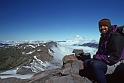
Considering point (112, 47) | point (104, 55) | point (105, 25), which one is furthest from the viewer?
point (105, 25)

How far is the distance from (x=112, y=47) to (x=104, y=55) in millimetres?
618

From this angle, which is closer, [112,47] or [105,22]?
[112,47]

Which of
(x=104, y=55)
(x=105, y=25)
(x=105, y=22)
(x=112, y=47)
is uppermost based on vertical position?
(x=105, y=22)

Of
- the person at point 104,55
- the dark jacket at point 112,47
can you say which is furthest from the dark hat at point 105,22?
the dark jacket at point 112,47

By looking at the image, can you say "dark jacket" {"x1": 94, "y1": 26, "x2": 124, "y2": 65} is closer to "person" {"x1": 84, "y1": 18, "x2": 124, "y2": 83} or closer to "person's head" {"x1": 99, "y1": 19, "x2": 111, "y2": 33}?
"person" {"x1": 84, "y1": 18, "x2": 124, "y2": 83}

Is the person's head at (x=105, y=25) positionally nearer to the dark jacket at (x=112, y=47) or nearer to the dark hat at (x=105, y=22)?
the dark hat at (x=105, y=22)

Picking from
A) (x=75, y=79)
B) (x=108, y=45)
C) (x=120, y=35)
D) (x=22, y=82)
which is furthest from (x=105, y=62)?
(x=22, y=82)

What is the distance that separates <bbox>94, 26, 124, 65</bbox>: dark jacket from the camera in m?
10.4

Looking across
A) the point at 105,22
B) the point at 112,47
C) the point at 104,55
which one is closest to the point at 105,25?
the point at 105,22

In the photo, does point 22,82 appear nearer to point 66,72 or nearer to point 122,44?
point 66,72

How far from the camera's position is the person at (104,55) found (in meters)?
10.5

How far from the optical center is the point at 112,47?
1054cm

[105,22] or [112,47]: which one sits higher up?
[105,22]

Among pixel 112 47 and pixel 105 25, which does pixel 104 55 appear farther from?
pixel 105 25
